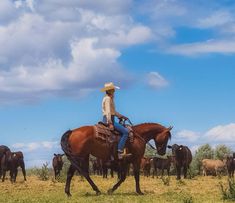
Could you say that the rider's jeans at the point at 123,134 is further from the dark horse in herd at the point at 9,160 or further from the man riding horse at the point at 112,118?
the dark horse in herd at the point at 9,160

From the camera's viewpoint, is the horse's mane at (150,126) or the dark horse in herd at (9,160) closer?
the horse's mane at (150,126)

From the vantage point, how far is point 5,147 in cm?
3120

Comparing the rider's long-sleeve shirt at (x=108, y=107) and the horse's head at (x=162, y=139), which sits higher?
the rider's long-sleeve shirt at (x=108, y=107)

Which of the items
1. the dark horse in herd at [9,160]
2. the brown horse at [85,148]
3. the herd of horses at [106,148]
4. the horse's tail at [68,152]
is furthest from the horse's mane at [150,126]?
the dark horse in herd at [9,160]

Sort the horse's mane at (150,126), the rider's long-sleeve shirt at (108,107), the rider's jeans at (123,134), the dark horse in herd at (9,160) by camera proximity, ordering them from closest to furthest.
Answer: the rider's long-sleeve shirt at (108,107) → the rider's jeans at (123,134) → the horse's mane at (150,126) → the dark horse in herd at (9,160)

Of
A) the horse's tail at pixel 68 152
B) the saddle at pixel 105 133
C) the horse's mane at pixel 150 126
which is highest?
the horse's mane at pixel 150 126

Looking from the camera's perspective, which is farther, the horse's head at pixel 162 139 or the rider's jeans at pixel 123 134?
the horse's head at pixel 162 139

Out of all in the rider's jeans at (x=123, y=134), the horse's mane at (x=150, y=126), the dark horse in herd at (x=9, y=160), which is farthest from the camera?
the dark horse in herd at (x=9, y=160)

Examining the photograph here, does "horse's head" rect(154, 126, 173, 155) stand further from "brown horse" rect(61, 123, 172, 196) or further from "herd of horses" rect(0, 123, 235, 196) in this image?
"brown horse" rect(61, 123, 172, 196)

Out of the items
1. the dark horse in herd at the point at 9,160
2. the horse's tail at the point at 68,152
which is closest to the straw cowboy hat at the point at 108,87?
the horse's tail at the point at 68,152

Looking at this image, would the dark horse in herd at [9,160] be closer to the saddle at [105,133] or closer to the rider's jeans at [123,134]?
the saddle at [105,133]

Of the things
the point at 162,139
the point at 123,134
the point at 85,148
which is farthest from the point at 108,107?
the point at 162,139

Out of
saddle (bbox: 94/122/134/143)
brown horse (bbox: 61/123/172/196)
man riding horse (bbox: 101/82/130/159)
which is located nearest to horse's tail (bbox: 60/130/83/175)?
brown horse (bbox: 61/123/172/196)

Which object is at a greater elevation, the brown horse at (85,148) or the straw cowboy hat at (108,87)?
the straw cowboy hat at (108,87)
